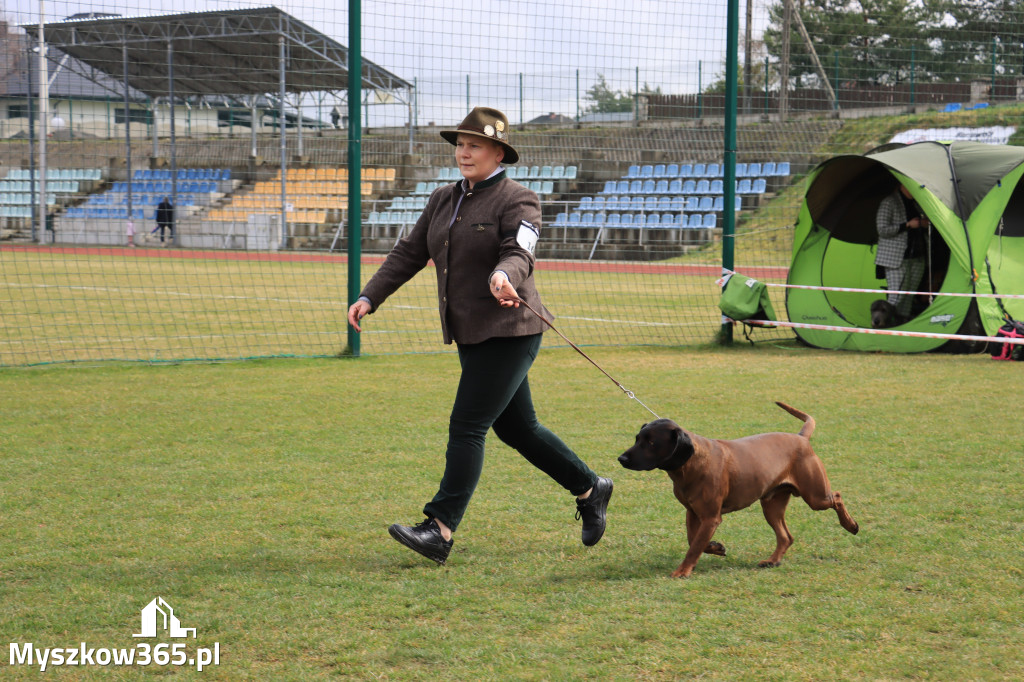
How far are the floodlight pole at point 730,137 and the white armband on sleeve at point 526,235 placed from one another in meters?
7.62

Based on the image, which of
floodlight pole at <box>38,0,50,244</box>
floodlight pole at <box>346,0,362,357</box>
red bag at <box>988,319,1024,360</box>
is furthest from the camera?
floodlight pole at <box>38,0,50,244</box>

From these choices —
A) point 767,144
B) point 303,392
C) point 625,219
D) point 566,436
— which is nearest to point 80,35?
point 303,392

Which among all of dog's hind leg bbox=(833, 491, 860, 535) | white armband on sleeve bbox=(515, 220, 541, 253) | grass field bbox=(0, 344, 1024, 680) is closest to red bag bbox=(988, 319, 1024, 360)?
grass field bbox=(0, 344, 1024, 680)

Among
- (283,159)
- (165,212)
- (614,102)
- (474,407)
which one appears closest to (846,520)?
(474,407)

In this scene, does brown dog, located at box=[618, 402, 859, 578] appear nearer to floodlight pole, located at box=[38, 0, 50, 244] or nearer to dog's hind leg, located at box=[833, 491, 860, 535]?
dog's hind leg, located at box=[833, 491, 860, 535]

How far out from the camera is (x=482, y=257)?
4203 millimetres

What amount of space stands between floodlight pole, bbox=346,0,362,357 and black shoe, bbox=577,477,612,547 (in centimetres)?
626

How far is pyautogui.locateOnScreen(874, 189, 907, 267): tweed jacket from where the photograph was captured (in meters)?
11.5

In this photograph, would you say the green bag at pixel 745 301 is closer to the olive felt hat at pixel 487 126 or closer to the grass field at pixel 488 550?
the grass field at pixel 488 550

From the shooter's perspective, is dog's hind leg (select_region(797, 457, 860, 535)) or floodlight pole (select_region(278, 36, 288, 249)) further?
floodlight pole (select_region(278, 36, 288, 249))

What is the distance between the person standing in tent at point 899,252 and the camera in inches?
451

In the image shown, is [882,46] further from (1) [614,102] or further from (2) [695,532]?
(2) [695,532]

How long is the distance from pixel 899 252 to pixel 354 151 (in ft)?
20.3

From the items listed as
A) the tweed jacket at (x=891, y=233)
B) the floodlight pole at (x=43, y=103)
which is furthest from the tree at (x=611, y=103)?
the floodlight pole at (x=43, y=103)
